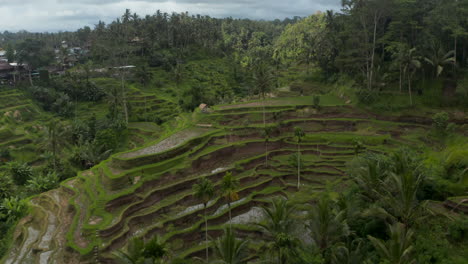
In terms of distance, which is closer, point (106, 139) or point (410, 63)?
point (410, 63)

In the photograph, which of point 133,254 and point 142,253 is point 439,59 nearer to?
point 142,253

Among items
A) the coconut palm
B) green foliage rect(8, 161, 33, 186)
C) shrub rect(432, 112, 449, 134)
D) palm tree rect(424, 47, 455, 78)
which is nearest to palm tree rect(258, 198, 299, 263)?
the coconut palm

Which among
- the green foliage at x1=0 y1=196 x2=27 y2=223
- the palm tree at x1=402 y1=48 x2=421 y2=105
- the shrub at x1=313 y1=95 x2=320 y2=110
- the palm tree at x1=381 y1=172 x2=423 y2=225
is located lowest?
the green foliage at x1=0 y1=196 x2=27 y2=223

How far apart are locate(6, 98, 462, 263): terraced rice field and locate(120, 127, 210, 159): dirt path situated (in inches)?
3.9

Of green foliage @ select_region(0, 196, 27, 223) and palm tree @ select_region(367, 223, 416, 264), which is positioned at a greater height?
palm tree @ select_region(367, 223, 416, 264)

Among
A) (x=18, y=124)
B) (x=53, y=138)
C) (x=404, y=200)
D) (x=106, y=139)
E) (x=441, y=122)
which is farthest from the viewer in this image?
(x=18, y=124)

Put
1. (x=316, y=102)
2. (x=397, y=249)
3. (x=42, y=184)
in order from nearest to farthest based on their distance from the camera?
1. (x=397, y=249)
2. (x=42, y=184)
3. (x=316, y=102)

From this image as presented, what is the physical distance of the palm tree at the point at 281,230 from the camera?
52.2 ft

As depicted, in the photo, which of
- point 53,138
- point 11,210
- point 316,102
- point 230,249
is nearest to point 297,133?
point 316,102

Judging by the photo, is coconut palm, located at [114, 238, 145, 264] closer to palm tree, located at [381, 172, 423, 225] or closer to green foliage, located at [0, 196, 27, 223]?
palm tree, located at [381, 172, 423, 225]

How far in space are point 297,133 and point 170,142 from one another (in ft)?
43.7

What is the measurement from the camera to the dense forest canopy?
1616cm

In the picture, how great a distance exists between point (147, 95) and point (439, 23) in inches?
1780

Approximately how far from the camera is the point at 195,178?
30.4m
